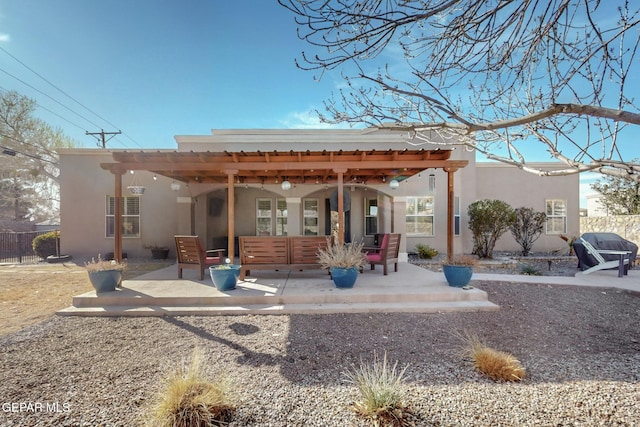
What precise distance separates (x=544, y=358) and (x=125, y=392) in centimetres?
438

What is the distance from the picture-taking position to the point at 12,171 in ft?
63.2

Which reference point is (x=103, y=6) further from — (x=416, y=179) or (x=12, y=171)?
(x=12, y=171)

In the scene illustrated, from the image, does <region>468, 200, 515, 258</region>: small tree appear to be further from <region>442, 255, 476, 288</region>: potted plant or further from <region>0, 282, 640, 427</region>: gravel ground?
<region>442, 255, 476, 288</region>: potted plant

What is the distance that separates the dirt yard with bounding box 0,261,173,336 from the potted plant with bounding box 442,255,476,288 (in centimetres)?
703

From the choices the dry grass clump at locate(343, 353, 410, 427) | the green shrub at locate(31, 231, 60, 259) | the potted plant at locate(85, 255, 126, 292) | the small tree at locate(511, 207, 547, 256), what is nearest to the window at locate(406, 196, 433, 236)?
the small tree at locate(511, 207, 547, 256)

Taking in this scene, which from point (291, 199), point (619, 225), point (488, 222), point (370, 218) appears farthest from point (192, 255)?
point (619, 225)

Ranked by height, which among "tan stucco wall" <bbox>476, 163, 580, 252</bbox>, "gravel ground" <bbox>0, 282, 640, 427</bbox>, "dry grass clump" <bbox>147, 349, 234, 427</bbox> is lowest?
"gravel ground" <bbox>0, 282, 640, 427</bbox>

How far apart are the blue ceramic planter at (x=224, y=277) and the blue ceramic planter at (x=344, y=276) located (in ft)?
6.10

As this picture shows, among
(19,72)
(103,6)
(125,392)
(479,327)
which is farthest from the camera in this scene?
(19,72)

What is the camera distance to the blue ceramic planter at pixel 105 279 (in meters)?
5.46

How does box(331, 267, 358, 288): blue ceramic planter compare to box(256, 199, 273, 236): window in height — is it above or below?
below

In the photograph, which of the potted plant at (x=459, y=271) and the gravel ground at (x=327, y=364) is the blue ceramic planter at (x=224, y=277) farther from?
the potted plant at (x=459, y=271)

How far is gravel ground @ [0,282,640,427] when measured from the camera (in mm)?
2412

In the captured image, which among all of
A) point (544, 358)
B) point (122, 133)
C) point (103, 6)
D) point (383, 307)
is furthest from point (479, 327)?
point (122, 133)
